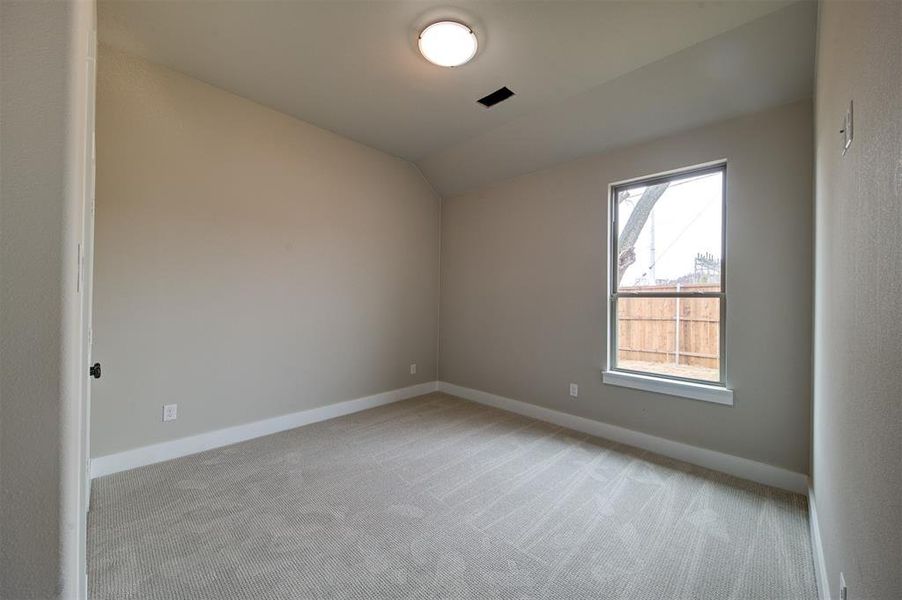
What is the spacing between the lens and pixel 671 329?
2.89 meters

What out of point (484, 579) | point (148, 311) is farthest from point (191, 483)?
point (484, 579)

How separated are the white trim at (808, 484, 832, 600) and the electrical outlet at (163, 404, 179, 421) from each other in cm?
371

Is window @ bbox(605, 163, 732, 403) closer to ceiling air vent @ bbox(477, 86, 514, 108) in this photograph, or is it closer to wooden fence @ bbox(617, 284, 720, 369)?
wooden fence @ bbox(617, 284, 720, 369)

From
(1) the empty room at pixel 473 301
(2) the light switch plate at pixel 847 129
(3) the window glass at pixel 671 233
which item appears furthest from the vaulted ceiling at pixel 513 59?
(2) the light switch plate at pixel 847 129

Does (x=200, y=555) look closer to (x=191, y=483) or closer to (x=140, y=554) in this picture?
(x=140, y=554)

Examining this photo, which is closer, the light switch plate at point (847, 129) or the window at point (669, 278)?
the light switch plate at point (847, 129)

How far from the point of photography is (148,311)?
251cm

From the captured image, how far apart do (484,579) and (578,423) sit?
2.05 meters

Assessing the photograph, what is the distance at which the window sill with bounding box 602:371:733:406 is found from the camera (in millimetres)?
2529

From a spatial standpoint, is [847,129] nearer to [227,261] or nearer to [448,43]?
[448,43]

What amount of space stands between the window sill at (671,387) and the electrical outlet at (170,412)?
3442 millimetres

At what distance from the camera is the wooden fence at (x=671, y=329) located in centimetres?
268

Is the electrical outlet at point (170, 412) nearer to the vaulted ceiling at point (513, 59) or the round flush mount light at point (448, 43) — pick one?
the vaulted ceiling at point (513, 59)

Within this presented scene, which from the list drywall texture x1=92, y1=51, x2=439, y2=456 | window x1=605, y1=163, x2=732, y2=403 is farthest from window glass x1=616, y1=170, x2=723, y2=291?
drywall texture x1=92, y1=51, x2=439, y2=456
